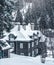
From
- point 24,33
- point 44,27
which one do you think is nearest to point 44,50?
point 24,33

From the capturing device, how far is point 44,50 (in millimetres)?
38812

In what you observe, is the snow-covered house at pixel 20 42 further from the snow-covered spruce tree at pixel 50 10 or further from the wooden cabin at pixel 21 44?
the snow-covered spruce tree at pixel 50 10

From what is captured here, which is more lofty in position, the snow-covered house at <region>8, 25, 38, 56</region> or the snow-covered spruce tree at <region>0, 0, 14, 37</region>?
the snow-covered spruce tree at <region>0, 0, 14, 37</region>

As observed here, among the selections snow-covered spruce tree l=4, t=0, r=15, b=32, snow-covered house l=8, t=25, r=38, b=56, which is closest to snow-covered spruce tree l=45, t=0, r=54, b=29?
snow-covered house l=8, t=25, r=38, b=56

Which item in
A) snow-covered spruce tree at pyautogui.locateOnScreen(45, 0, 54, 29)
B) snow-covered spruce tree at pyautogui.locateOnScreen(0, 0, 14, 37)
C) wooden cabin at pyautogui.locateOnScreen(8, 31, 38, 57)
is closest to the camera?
snow-covered spruce tree at pyautogui.locateOnScreen(0, 0, 14, 37)

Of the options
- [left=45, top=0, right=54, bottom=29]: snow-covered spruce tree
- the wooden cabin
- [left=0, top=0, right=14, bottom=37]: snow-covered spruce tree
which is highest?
[left=0, top=0, right=14, bottom=37]: snow-covered spruce tree

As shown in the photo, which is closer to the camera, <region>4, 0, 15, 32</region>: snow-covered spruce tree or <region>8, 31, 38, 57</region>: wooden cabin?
<region>4, 0, 15, 32</region>: snow-covered spruce tree

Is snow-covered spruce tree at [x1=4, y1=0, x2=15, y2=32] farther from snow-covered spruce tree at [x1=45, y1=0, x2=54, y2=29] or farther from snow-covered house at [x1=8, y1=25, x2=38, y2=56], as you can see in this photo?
snow-covered spruce tree at [x1=45, y1=0, x2=54, y2=29]

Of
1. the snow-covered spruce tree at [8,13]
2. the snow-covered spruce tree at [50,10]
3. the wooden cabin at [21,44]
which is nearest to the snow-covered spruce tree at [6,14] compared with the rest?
the snow-covered spruce tree at [8,13]

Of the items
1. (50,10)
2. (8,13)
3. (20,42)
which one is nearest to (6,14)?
(8,13)

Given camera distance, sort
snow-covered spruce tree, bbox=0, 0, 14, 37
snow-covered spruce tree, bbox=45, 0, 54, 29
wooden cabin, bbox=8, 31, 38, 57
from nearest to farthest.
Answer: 1. snow-covered spruce tree, bbox=0, 0, 14, 37
2. wooden cabin, bbox=8, 31, 38, 57
3. snow-covered spruce tree, bbox=45, 0, 54, 29

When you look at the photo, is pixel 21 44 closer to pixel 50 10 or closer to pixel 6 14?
pixel 6 14

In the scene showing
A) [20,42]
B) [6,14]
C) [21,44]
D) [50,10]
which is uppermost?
[6,14]

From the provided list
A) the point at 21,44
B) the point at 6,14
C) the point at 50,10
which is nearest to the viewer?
the point at 6,14
